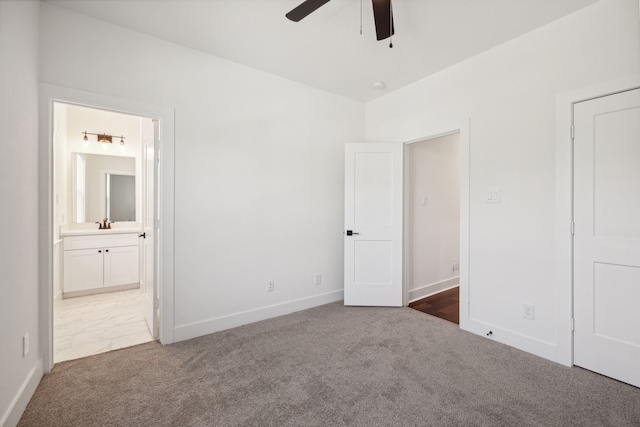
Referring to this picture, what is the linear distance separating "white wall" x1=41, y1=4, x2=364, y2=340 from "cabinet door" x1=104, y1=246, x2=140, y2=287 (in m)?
2.28

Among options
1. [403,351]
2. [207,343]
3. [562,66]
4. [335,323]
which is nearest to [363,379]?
[403,351]

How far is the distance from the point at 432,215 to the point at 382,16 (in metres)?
2.80

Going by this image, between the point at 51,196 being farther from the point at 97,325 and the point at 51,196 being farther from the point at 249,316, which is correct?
the point at 249,316

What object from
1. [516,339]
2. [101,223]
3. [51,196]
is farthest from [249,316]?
[101,223]

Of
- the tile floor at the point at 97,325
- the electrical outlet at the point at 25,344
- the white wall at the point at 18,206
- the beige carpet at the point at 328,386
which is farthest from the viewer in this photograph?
the tile floor at the point at 97,325

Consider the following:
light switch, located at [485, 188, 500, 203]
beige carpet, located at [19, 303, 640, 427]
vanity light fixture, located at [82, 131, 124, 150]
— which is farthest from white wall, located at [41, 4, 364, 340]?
vanity light fixture, located at [82, 131, 124, 150]

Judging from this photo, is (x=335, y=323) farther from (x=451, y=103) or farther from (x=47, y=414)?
(x=451, y=103)

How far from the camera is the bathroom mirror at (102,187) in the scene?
432 centimetres

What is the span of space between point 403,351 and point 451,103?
7.97ft

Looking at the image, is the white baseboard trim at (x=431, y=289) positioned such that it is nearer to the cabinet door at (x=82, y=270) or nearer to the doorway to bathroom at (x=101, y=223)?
the doorway to bathroom at (x=101, y=223)

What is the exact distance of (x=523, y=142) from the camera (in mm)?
2420

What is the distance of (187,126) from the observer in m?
2.64

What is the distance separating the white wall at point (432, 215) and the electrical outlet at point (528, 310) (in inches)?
51.6

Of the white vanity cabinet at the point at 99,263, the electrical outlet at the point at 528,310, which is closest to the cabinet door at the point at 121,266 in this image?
the white vanity cabinet at the point at 99,263
